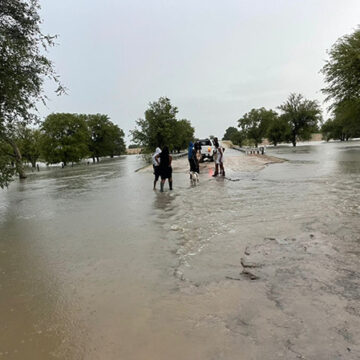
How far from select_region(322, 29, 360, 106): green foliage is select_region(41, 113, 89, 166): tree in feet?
150

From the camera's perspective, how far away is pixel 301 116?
225 feet

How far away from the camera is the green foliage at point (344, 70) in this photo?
2466 centimetres

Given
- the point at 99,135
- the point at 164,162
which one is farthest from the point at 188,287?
the point at 99,135

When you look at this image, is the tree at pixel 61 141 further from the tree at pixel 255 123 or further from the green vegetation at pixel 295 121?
the tree at pixel 255 123

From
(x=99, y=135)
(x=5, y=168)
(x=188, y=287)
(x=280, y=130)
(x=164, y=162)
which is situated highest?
(x=99, y=135)

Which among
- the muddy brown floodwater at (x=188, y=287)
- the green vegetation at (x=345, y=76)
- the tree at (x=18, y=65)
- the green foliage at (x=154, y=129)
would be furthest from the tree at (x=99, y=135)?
the muddy brown floodwater at (x=188, y=287)

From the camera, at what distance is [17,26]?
1142cm

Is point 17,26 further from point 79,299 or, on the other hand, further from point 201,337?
point 201,337

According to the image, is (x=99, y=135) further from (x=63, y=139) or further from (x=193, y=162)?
(x=193, y=162)

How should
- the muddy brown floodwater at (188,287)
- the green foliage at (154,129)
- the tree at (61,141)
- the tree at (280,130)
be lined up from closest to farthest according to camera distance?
1. the muddy brown floodwater at (188,287)
2. the green foliage at (154,129)
3. the tree at (61,141)
4. the tree at (280,130)

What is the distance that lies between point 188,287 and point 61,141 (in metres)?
61.1

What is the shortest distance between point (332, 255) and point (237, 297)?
1910 millimetres

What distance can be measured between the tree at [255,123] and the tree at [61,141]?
5374 centimetres

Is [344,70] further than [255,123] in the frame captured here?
No
